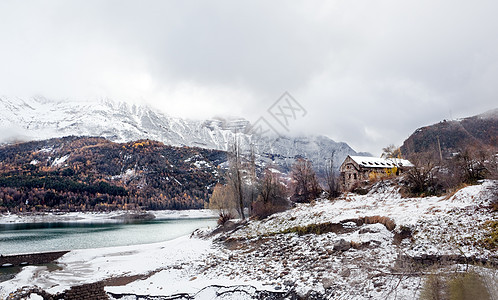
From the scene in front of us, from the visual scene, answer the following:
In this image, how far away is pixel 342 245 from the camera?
12.8m

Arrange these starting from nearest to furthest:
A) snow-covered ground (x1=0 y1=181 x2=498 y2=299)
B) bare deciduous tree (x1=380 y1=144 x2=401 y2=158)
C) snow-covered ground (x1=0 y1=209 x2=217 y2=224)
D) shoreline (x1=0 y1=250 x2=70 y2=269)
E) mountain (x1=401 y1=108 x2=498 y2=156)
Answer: snow-covered ground (x1=0 y1=181 x2=498 y2=299), shoreline (x1=0 y1=250 x2=70 y2=269), mountain (x1=401 y1=108 x2=498 y2=156), bare deciduous tree (x1=380 y1=144 x2=401 y2=158), snow-covered ground (x1=0 y1=209 x2=217 y2=224)

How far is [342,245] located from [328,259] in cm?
118

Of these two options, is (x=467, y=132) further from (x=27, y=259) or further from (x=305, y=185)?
(x=27, y=259)

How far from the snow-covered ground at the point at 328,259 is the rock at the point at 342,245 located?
0.07ft

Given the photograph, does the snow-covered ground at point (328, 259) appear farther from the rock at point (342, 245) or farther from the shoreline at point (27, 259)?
the shoreline at point (27, 259)

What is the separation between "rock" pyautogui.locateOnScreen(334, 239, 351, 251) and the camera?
12633mm

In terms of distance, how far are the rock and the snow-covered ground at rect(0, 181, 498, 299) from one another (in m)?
0.02

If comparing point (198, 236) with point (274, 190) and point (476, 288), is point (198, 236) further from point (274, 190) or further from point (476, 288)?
point (476, 288)

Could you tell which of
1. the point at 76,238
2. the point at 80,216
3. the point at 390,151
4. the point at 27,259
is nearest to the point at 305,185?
the point at 27,259

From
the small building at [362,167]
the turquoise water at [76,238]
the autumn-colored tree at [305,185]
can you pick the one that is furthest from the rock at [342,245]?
the small building at [362,167]

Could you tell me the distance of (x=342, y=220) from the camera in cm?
1677

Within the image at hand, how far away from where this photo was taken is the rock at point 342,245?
497 inches

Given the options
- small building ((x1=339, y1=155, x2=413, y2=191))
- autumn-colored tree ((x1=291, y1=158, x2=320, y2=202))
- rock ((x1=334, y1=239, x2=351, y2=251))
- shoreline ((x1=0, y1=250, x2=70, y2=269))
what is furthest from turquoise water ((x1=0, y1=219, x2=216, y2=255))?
rock ((x1=334, y1=239, x2=351, y2=251))

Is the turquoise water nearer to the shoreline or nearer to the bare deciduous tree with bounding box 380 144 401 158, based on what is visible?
the shoreline
